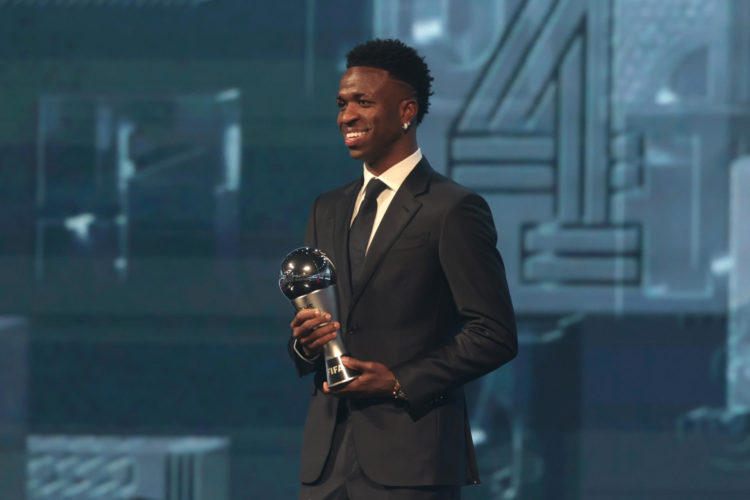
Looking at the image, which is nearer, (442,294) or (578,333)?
(442,294)

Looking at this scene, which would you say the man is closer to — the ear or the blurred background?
the ear

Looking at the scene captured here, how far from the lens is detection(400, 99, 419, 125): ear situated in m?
1.62

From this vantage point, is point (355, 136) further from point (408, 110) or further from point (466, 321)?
point (466, 321)

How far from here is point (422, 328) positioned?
5.12 feet

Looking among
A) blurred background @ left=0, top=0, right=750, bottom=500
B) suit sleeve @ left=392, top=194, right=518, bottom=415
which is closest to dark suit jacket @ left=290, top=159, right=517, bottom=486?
suit sleeve @ left=392, top=194, right=518, bottom=415

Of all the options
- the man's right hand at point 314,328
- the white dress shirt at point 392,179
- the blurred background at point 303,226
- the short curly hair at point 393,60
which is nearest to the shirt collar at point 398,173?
the white dress shirt at point 392,179

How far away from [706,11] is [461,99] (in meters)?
1.07

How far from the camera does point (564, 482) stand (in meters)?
3.70

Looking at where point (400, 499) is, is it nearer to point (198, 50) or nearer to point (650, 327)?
point (650, 327)

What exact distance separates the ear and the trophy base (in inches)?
17.9

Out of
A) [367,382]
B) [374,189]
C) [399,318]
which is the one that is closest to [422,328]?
[399,318]

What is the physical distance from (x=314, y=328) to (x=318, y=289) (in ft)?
0.23

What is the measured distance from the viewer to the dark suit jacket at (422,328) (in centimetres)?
152

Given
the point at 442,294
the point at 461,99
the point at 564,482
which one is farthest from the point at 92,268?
the point at 442,294
